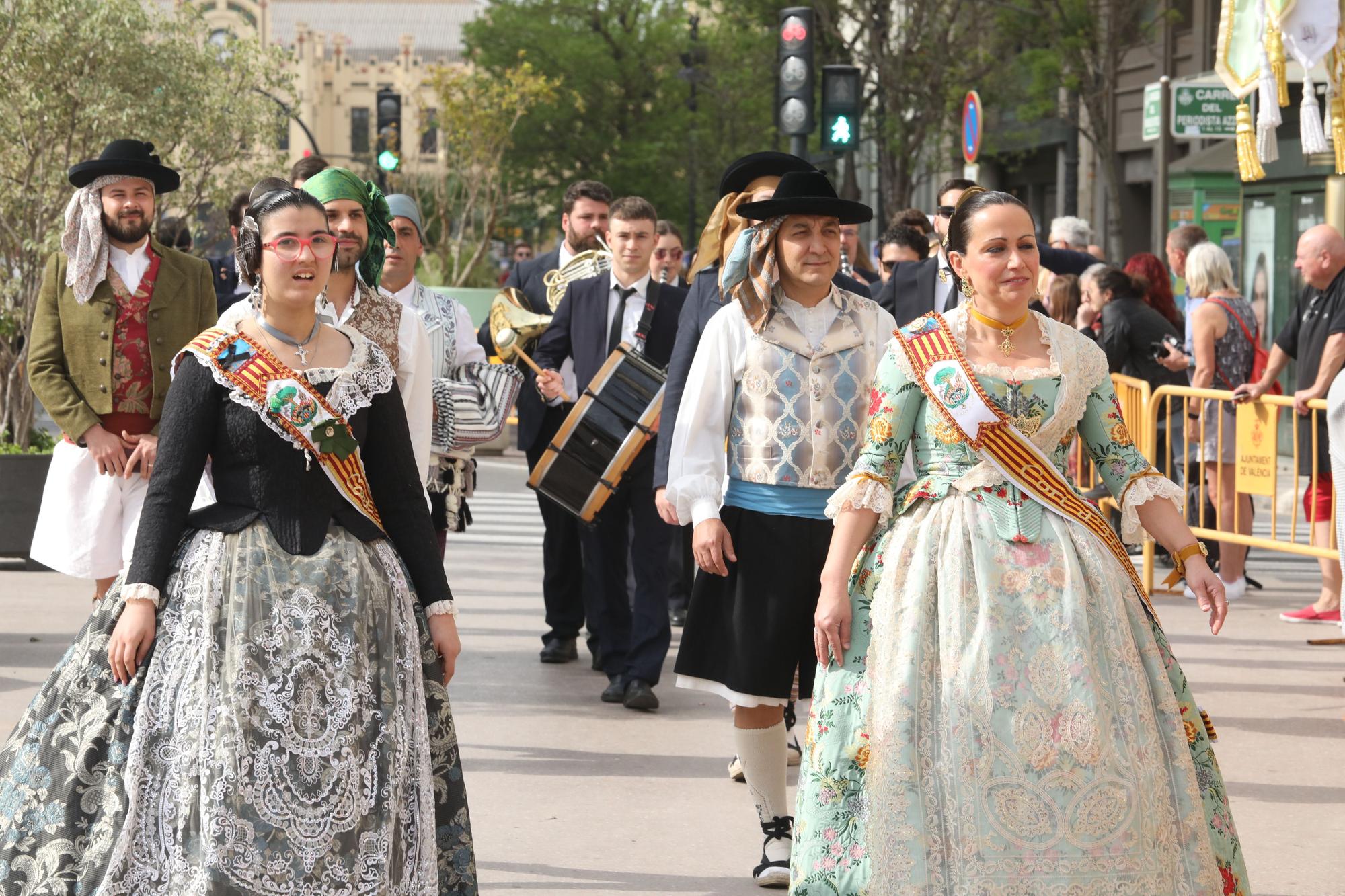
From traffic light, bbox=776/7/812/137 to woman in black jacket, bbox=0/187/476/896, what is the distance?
9.30 m

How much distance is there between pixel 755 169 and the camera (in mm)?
5695

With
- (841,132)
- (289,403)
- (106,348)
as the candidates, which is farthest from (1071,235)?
(289,403)

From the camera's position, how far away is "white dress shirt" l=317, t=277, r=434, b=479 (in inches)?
203

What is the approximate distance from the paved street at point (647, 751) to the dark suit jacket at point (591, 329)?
1383 mm

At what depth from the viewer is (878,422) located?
4.43 meters

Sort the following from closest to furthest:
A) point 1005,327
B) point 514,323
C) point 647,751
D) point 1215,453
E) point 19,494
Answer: point 1005,327 → point 647,751 → point 514,323 → point 19,494 → point 1215,453

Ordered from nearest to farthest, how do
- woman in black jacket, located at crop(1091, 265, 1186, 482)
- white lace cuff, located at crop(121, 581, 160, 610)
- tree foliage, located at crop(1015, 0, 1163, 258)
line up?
white lace cuff, located at crop(121, 581, 160, 610) → woman in black jacket, located at crop(1091, 265, 1186, 482) → tree foliage, located at crop(1015, 0, 1163, 258)

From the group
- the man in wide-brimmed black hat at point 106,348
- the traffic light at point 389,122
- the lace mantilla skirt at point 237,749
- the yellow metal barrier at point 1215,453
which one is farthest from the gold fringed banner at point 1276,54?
the traffic light at point 389,122

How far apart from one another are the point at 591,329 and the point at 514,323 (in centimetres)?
36

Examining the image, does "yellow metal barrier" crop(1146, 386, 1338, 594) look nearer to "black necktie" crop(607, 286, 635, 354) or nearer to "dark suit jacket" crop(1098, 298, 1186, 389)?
"dark suit jacket" crop(1098, 298, 1186, 389)

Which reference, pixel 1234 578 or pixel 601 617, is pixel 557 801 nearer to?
pixel 601 617

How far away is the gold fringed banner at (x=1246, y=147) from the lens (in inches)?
309

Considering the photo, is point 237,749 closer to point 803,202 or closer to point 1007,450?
point 1007,450

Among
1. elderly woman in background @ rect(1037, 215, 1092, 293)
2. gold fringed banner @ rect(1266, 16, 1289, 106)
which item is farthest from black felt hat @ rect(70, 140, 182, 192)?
elderly woman in background @ rect(1037, 215, 1092, 293)
